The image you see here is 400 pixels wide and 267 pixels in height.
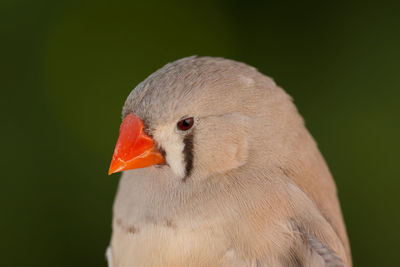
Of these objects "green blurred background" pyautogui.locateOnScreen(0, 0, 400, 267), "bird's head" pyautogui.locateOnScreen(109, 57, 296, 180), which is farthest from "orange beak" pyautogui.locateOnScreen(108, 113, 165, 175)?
"green blurred background" pyautogui.locateOnScreen(0, 0, 400, 267)

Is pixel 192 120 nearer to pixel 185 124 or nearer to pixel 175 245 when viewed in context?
pixel 185 124

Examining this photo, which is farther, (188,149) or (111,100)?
(111,100)

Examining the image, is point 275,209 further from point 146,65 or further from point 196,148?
point 146,65

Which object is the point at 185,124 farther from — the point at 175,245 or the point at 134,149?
the point at 175,245

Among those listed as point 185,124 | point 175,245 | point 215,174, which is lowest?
point 175,245

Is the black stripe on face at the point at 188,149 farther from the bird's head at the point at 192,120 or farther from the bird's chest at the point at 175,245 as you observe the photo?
the bird's chest at the point at 175,245

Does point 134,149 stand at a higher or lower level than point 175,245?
higher

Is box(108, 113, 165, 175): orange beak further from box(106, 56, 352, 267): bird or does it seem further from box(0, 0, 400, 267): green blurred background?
box(0, 0, 400, 267): green blurred background

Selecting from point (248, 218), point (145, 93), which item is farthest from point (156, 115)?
point (248, 218)

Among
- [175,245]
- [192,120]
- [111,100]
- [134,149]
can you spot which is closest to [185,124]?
[192,120]
